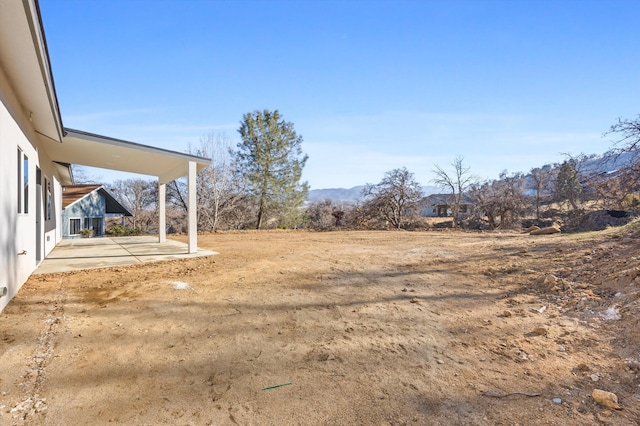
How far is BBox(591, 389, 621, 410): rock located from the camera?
189 cm

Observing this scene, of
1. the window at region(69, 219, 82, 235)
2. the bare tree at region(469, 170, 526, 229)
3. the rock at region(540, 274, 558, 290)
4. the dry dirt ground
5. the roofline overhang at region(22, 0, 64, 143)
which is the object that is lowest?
the dry dirt ground

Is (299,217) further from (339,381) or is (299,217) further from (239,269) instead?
(339,381)

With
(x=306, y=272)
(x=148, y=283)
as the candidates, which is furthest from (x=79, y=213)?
(x=306, y=272)

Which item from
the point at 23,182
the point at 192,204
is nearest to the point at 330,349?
the point at 23,182

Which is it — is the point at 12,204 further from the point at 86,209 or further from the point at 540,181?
the point at 540,181

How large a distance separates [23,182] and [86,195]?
15.4m

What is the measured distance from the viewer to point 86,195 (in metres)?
17.8

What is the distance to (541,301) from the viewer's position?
393 cm

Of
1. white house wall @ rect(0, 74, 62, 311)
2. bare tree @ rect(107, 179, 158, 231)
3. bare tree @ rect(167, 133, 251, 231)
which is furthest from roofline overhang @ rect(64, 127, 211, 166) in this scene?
bare tree @ rect(107, 179, 158, 231)

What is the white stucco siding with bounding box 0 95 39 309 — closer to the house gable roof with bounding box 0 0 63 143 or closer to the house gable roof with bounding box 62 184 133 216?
the house gable roof with bounding box 0 0 63 143

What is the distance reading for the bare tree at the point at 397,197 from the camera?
56.0 feet

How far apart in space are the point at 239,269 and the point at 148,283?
1621 millimetres

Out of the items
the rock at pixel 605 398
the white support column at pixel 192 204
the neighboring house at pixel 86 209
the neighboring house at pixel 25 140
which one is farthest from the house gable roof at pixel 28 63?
the neighboring house at pixel 86 209

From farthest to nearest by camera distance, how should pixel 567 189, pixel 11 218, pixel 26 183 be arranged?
1. pixel 567 189
2. pixel 26 183
3. pixel 11 218
